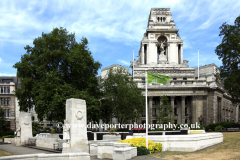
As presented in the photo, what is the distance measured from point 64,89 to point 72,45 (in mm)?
11360

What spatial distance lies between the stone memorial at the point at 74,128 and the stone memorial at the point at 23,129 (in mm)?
16024

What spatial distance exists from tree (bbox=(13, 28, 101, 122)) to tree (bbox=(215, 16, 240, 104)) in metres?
23.1

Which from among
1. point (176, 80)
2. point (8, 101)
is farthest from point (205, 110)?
point (8, 101)

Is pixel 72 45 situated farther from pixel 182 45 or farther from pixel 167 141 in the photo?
pixel 182 45

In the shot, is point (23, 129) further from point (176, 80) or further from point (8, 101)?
point (8, 101)

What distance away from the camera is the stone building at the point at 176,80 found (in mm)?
71312

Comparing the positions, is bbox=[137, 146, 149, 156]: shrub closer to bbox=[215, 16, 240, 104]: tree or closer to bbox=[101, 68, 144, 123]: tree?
bbox=[215, 16, 240, 104]: tree

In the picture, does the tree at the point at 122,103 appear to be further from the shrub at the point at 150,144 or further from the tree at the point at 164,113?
the shrub at the point at 150,144

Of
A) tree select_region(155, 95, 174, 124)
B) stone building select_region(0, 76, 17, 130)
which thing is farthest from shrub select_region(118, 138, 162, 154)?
stone building select_region(0, 76, 17, 130)

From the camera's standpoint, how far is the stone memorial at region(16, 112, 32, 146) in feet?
120

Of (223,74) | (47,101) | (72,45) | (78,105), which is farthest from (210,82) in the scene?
(78,105)

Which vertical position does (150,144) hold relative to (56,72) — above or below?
below

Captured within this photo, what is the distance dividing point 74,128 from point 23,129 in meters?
16.9

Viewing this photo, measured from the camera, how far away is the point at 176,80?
237 feet
